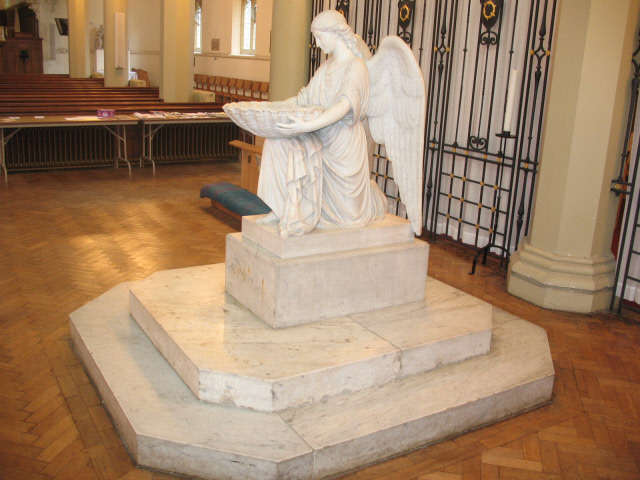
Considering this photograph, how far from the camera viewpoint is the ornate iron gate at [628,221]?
470cm

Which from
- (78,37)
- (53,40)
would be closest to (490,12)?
(78,37)

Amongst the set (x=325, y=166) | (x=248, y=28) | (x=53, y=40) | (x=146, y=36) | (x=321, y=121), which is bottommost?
(x=325, y=166)

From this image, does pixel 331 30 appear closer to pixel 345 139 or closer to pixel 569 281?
pixel 345 139

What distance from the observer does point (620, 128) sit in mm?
4715

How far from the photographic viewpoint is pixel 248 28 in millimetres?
18219

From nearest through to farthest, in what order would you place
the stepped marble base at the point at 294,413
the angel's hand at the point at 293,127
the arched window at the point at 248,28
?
the stepped marble base at the point at 294,413
the angel's hand at the point at 293,127
the arched window at the point at 248,28

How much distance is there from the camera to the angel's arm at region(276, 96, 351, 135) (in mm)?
3303

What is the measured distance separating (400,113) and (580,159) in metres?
1.75

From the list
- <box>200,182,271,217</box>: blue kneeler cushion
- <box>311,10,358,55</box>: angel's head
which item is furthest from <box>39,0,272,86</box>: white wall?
<box>311,10,358,55</box>: angel's head

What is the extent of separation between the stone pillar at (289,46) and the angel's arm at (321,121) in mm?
4302

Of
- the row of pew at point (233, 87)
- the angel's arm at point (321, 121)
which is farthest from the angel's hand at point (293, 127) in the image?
the row of pew at point (233, 87)

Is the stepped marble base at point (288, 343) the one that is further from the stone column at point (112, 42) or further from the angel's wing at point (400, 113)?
the stone column at point (112, 42)

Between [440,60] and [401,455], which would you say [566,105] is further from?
[401,455]

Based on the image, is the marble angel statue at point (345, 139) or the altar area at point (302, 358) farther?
the marble angel statue at point (345, 139)
